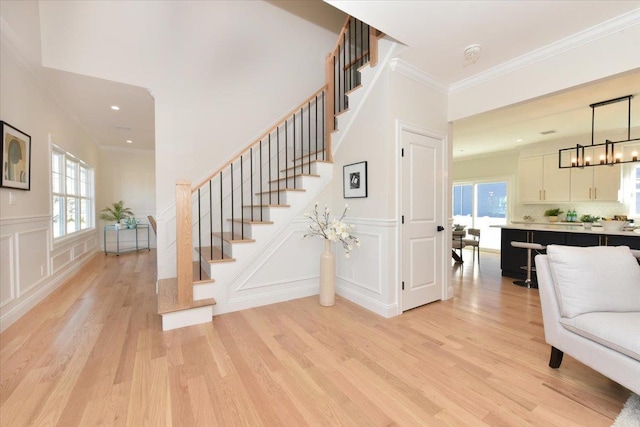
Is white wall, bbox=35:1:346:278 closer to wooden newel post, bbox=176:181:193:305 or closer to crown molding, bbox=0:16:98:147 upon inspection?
crown molding, bbox=0:16:98:147

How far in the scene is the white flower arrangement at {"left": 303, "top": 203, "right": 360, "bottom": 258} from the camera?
10.4ft

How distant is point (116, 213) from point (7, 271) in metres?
4.46

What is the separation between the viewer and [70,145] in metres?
4.86

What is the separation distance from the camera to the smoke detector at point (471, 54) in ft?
8.55

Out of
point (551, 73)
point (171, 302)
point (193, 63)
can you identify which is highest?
point (193, 63)

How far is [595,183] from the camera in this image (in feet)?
18.5

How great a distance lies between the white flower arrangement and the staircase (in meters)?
0.24

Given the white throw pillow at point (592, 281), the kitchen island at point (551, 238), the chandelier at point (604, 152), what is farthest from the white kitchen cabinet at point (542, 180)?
the white throw pillow at point (592, 281)

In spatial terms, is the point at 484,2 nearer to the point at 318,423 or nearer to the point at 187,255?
the point at 318,423

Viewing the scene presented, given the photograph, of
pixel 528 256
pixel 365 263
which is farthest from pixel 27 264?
pixel 528 256

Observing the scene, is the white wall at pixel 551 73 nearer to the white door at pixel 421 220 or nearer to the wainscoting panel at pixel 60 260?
the white door at pixel 421 220

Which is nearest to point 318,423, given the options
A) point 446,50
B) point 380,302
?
point 380,302

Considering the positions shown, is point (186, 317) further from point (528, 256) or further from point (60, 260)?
point (528, 256)

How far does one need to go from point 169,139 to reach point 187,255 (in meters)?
2.01
